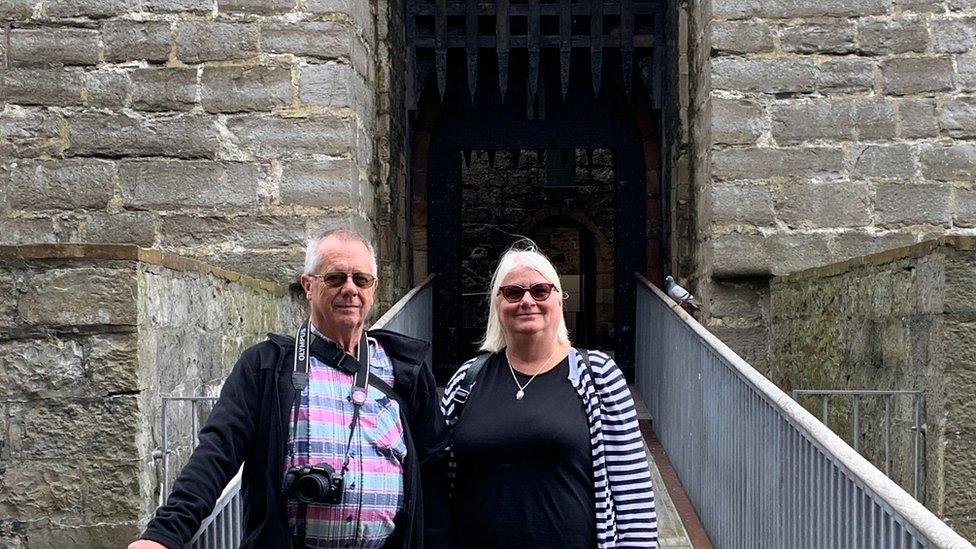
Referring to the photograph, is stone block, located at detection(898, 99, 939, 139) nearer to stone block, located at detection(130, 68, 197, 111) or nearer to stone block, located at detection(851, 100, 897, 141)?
stone block, located at detection(851, 100, 897, 141)

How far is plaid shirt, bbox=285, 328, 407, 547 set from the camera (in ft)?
7.13

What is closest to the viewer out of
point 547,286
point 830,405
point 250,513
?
point 250,513

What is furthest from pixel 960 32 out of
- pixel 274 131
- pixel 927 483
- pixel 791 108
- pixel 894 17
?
pixel 274 131

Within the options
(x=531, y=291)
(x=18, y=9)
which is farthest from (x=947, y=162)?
(x=18, y=9)

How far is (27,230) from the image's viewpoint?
5684 millimetres

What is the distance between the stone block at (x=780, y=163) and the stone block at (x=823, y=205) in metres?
0.08

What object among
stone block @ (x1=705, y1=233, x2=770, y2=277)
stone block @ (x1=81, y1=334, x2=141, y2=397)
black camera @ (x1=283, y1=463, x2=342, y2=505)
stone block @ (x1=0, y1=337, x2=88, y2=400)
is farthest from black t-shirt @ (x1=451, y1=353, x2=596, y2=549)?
stone block @ (x1=705, y1=233, x2=770, y2=277)

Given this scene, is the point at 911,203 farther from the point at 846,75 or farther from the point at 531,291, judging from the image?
the point at 531,291

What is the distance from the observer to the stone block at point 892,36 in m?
6.02

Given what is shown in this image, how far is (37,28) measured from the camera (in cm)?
570

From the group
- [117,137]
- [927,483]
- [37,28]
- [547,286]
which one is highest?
[37,28]

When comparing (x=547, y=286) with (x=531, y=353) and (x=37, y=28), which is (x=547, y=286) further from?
(x=37, y=28)

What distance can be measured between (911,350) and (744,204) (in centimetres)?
204

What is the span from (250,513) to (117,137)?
3.96 metres
